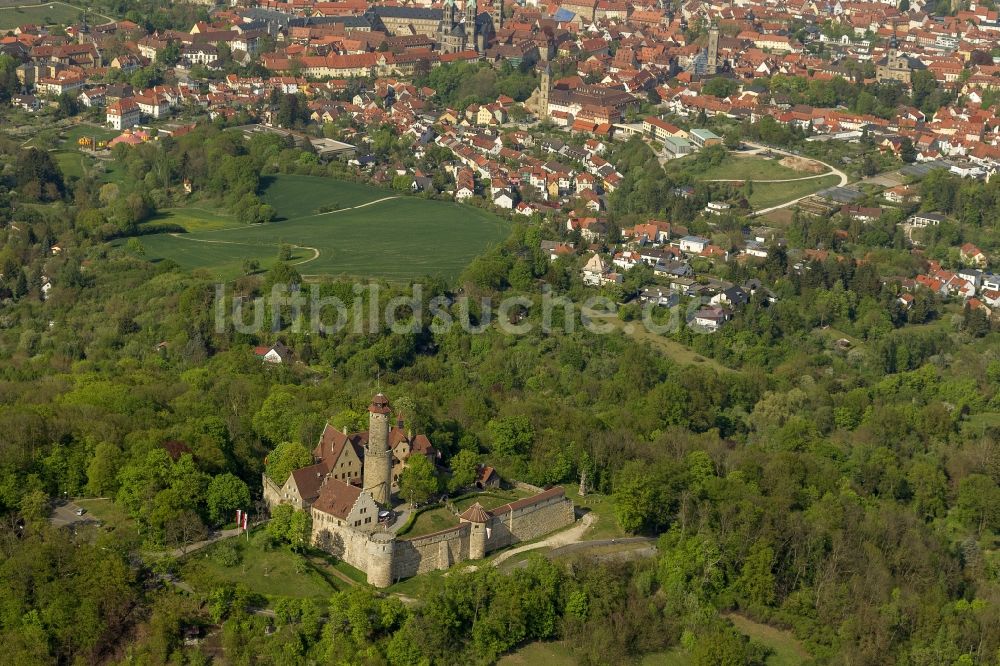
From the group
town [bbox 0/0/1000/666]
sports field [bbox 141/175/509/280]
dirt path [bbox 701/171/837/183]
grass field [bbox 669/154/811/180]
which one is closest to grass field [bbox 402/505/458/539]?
town [bbox 0/0/1000/666]

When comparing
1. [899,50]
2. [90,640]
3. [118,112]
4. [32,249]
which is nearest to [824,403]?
[90,640]

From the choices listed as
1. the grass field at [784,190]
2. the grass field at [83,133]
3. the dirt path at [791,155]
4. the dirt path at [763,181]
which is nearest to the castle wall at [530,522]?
the dirt path at [791,155]

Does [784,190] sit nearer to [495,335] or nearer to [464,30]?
[495,335]

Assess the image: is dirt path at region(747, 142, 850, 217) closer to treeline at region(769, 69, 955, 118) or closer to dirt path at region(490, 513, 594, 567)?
treeline at region(769, 69, 955, 118)

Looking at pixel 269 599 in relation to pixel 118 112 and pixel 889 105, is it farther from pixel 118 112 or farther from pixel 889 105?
pixel 889 105

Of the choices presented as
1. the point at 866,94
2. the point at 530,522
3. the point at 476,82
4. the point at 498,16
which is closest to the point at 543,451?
the point at 530,522

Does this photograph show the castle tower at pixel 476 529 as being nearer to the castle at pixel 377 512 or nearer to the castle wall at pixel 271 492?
the castle at pixel 377 512
